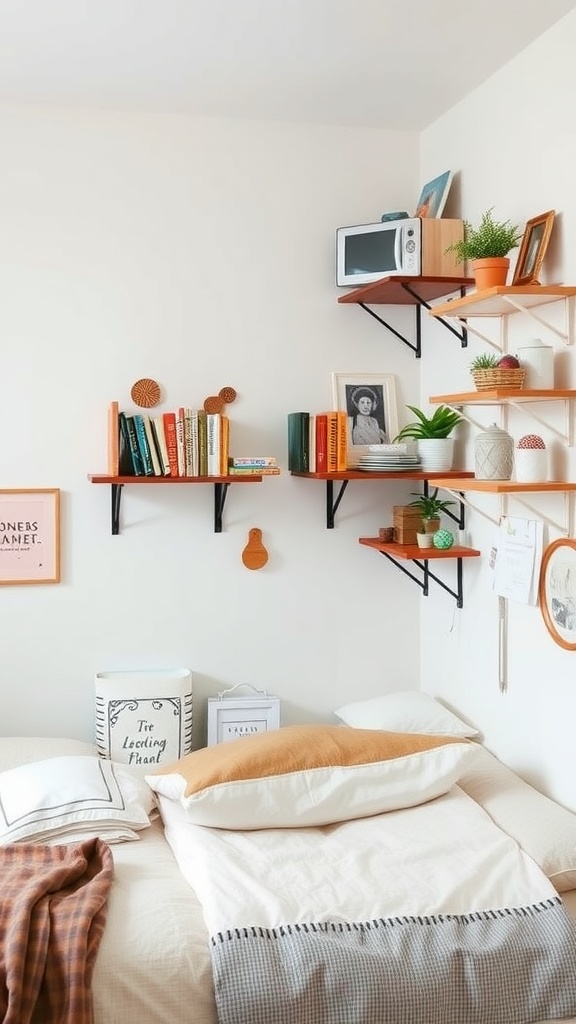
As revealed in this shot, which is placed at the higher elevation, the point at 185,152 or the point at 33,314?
the point at 185,152

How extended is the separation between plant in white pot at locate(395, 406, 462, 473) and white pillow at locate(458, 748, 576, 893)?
34.7 inches

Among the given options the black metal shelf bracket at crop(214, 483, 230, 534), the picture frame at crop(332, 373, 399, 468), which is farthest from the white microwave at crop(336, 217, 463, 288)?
the black metal shelf bracket at crop(214, 483, 230, 534)

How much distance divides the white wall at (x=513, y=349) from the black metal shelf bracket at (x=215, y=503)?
766 mm

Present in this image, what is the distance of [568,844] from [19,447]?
191 centimetres

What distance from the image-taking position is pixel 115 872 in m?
2.13

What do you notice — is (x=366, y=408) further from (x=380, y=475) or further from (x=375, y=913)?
(x=375, y=913)

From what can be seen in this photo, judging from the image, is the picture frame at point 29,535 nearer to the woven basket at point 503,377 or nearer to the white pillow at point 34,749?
the white pillow at point 34,749

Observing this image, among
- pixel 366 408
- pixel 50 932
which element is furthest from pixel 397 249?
pixel 50 932

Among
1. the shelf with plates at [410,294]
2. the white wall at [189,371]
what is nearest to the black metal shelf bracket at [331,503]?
the white wall at [189,371]

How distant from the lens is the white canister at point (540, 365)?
2.37 m

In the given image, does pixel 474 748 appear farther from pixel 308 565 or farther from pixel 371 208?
pixel 371 208

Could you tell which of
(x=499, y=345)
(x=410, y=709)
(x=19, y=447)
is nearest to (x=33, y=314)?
(x=19, y=447)

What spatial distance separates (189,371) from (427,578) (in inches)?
41.1

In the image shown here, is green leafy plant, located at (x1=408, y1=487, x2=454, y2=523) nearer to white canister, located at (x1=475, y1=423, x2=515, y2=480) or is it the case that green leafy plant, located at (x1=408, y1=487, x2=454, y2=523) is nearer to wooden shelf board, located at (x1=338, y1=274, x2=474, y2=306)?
white canister, located at (x1=475, y1=423, x2=515, y2=480)
